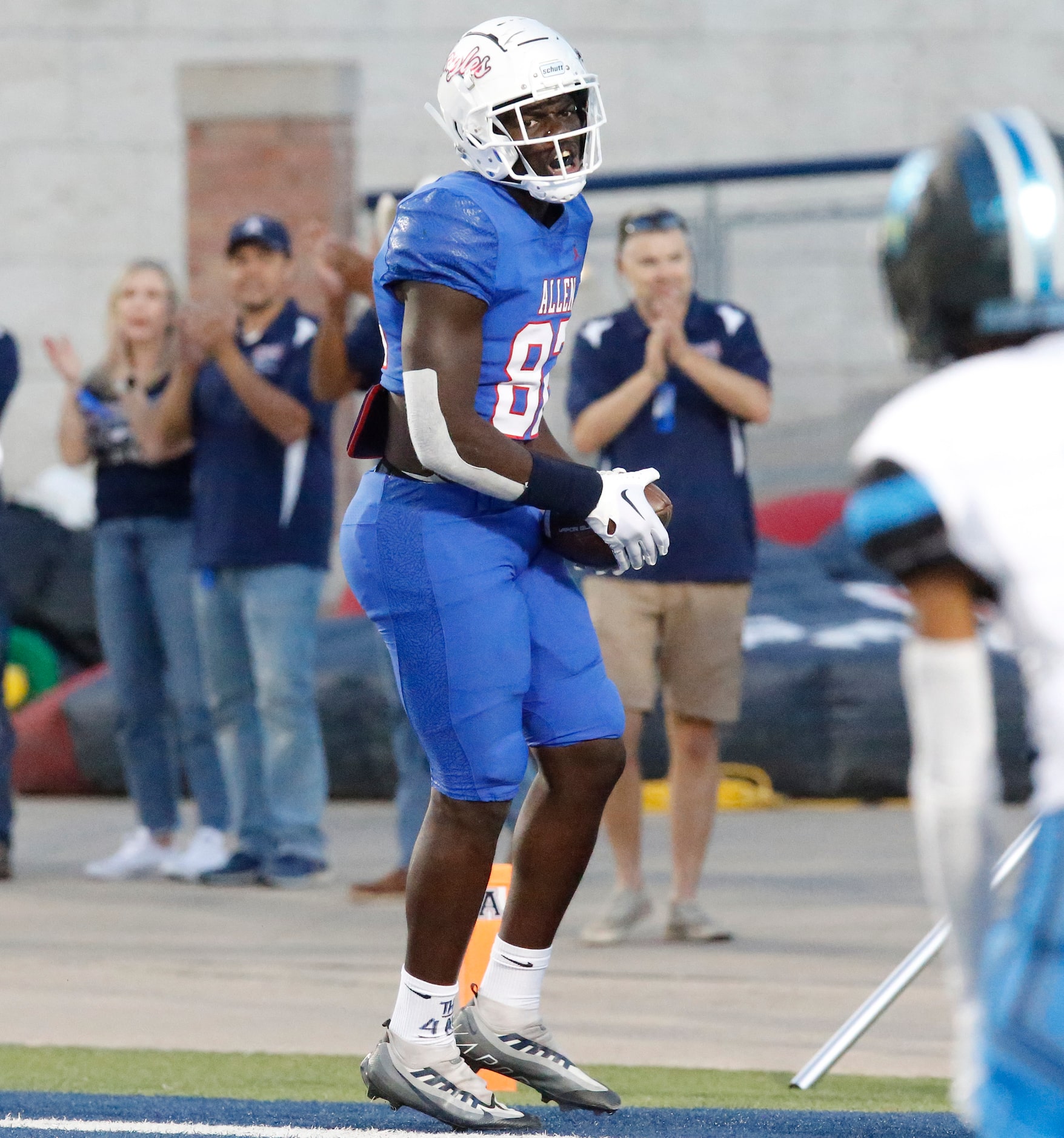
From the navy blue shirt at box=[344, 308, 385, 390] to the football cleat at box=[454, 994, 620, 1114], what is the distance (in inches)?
107

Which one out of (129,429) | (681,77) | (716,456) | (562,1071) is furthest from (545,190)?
(681,77)

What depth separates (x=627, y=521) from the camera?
3.40m

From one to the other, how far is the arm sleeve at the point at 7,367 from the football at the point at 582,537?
367 centimetres

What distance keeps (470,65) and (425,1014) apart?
5.34 feet

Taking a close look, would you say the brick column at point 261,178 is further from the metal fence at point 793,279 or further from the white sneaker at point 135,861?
the white sneaker at point 135,861

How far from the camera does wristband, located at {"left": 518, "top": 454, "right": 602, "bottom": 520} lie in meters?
3.33

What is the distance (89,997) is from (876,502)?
359cm

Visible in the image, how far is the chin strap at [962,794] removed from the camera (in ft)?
→ 6.15

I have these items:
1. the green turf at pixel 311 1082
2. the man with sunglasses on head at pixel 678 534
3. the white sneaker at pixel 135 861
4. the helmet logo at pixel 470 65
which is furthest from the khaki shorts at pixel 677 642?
the helmet logo at pixel 470 65

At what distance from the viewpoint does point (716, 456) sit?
5816mm

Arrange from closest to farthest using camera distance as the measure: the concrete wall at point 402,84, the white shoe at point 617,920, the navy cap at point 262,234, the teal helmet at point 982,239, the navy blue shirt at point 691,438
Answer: the teal helmet at point 982,239, the white shoe at point 617,920, the navy blue shirt at point 691,438, the navy cap at point 262,234, the concrete wall at point 402,84

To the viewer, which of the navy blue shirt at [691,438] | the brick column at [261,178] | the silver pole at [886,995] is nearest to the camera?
the silver pole at [886,995]

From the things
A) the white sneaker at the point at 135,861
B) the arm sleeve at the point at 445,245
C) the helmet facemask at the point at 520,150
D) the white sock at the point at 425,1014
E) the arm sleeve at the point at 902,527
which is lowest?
the white sneaker at the point at 135,861

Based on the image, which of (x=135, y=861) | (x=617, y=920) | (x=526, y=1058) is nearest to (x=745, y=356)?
(x=617, y=920)
